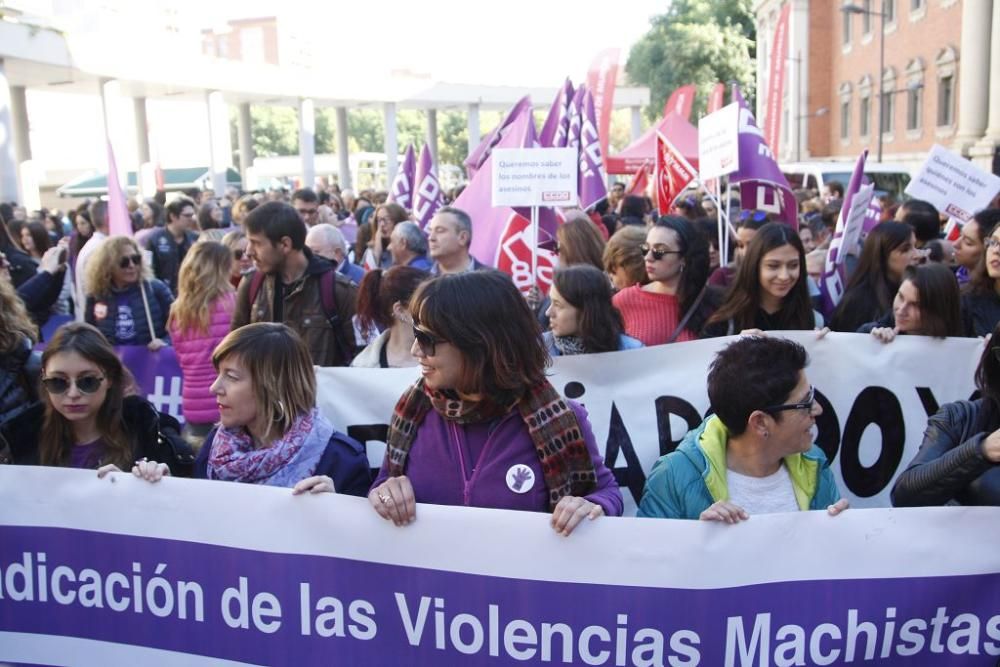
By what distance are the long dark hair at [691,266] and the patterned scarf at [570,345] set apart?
81 cm

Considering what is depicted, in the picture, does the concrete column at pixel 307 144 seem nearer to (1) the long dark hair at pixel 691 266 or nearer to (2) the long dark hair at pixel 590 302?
(1) the long dark hair at pixel 691 266

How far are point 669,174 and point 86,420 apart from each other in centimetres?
665

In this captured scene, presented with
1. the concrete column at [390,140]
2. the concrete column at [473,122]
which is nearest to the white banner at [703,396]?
the concrete column at [390,140]

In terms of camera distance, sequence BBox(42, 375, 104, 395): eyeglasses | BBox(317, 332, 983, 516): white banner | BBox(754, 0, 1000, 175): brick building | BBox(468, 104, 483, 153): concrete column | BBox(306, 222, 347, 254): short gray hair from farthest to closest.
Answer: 1. BBox(468, 104, 483, 153): concrete column
2. BBox(754, 0, 1000, 175): brick building
3. BBox(306, 222, 347, 254): short gray hair
4. BBox(317, 332, 983, 516): white banner
5. BBox(42, 375, 104, 395): eyeglasses

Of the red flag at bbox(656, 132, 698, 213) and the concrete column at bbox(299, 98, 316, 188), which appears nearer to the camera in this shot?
the red flag at bbox(656, 132, 698, 213)

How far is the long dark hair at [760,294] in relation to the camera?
448cm

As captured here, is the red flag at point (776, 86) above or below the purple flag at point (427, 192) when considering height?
above

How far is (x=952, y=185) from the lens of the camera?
7086 millimetres

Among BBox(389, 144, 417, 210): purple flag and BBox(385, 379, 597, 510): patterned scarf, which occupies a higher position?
BBox(389, 144, 417, 210): purple flag

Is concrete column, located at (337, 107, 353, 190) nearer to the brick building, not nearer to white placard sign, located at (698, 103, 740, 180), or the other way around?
the brick building

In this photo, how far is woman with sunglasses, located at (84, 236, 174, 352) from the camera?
19.2ft

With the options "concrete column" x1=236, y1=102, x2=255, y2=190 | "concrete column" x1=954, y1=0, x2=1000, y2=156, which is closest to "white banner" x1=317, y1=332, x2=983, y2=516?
"concrete column" x1=954, y1=0, x2=1000, y2=156

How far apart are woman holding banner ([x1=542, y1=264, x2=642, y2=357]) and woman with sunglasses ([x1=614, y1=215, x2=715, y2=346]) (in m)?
0.58

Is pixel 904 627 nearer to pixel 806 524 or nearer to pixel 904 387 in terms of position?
pixel 806 524
